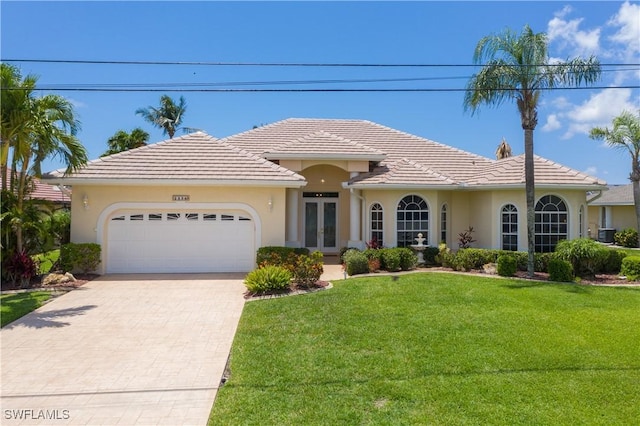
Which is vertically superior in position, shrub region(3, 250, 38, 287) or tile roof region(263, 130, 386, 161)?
tile roof region(263, 130, 386, 161)

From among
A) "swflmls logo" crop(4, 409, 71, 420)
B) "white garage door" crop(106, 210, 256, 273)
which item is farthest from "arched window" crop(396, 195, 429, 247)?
"swflmls logo" crop(4, 409, 71, 420)

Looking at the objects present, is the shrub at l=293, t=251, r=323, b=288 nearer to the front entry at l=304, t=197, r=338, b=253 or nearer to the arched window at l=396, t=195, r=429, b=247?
the arched window at l=396, t=195, r=429, b=247

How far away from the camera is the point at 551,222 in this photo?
1540 cm

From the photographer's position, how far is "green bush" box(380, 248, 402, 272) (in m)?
14.1

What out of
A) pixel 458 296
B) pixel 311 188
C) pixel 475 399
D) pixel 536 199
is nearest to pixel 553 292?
pixel 458 296

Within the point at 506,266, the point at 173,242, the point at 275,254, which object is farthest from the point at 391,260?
the point at 173,242

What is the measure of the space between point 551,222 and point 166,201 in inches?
605

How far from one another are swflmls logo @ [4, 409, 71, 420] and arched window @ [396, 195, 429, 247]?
1316 centimetres

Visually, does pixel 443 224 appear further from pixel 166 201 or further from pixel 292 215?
pixel 166 201

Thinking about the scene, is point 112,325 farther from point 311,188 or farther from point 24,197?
point 311,188

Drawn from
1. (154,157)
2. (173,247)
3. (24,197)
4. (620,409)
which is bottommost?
(620,409)

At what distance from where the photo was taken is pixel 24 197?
13078mm

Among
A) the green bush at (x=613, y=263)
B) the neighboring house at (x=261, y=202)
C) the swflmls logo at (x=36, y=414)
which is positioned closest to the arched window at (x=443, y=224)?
the neighboring house at (x=261, y=202)

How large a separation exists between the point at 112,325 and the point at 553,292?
11673 mm
